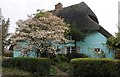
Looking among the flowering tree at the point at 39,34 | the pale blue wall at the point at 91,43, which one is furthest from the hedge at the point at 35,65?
the pale blue wall at the point at 91,43

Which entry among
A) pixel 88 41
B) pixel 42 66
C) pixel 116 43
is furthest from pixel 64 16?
pixel 42 66

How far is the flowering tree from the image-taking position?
29.5m

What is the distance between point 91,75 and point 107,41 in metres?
11.6

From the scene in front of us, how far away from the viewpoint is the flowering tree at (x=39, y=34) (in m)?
29.5

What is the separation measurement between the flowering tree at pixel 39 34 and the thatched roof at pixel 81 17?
626 cm

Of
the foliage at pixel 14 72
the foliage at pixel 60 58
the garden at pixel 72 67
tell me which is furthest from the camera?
the foliage at pixel 60 58

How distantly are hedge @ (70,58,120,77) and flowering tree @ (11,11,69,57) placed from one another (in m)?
5.76

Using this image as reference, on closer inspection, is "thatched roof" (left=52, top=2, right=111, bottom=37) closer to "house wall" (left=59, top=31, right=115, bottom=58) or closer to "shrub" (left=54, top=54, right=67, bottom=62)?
"house wall" (left=59, top=31, right=115, bottom=58)

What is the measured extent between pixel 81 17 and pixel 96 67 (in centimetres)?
1464

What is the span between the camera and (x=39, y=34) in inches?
1147

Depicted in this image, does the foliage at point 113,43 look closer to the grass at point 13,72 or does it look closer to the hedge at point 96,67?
the hedge at point 96,67

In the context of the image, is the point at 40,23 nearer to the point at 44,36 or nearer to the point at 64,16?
the point at 44,36

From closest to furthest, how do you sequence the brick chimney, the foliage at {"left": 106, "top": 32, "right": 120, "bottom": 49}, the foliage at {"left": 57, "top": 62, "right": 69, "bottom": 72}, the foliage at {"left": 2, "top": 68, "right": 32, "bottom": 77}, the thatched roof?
the foliage at {"left": 2, "top": 68, "right": 32, "bottom": 77}
the foliage at {"left": 57, "top": 62, "right": 69, "bottom": 72}
the foliage at {"left": 106, "top": 32, "right": 120, "bottom": 49}
the thatched roof
the brick chimney

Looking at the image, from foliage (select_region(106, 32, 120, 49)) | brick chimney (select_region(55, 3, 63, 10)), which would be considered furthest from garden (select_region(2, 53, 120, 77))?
brick chimney (select_region(55, 3, 63, 10))
